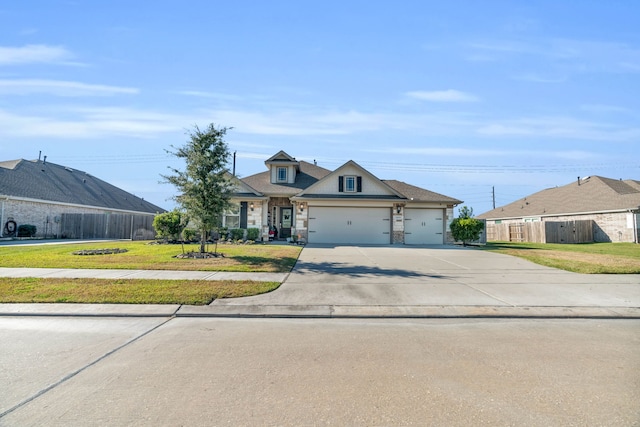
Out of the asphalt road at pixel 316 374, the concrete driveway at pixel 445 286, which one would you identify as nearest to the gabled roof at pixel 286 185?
the concrete driveway at pixel 445 286

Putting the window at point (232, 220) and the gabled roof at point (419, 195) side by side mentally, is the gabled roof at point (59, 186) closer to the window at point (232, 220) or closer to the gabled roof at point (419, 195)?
the window at point (232, 220)

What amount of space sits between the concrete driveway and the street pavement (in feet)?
0.07

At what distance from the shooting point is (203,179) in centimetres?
1386

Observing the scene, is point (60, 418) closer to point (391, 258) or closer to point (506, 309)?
point (506, 309)

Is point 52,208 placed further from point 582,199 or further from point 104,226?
point 582,199

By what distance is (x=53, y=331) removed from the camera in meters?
5.51

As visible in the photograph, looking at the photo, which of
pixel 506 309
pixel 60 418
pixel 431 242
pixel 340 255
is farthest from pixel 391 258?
pixel 60 418

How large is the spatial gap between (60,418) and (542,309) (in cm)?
771

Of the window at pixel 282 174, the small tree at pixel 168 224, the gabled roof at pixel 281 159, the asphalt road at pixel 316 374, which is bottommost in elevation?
the asphalt road at pixel 316 374

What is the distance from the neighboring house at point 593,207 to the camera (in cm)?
2722

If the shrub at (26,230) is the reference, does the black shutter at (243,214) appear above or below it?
above

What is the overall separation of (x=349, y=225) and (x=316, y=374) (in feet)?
62.5

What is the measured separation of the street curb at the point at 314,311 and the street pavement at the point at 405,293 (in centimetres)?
2

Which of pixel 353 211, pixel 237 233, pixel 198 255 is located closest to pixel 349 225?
pixel 353 211
